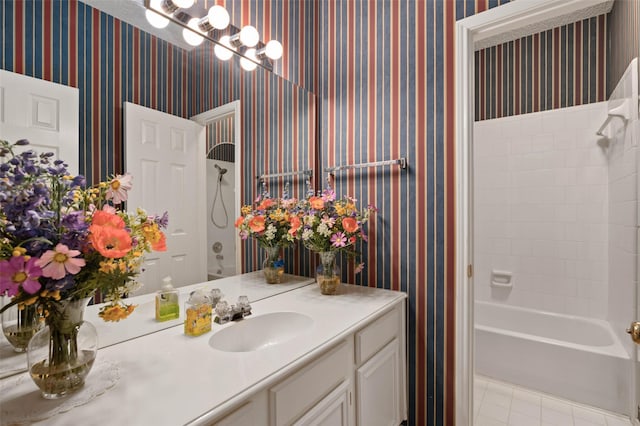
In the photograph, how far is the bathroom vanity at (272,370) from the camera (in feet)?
2.40

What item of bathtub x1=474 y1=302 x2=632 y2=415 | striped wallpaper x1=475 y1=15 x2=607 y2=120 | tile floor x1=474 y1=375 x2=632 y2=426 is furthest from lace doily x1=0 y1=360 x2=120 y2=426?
striped wallpaper x1=475 y1=15 x2=607 y2=120

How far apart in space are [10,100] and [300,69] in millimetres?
1464

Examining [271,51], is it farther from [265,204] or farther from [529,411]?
[529,411]

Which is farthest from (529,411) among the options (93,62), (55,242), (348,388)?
(93,62)

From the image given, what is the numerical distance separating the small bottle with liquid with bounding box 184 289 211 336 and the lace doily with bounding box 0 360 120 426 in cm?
26

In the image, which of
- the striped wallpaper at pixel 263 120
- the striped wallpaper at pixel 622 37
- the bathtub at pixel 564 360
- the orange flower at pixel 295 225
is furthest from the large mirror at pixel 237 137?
the striped wallpaper at pixel 622 37

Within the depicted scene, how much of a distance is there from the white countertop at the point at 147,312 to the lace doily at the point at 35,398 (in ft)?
0.20

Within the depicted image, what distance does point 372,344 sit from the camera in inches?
54.2

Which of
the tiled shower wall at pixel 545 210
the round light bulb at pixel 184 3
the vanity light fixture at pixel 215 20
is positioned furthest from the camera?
the tiled shower wall at pixel 545 210

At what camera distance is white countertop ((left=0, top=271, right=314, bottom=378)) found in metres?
0.85

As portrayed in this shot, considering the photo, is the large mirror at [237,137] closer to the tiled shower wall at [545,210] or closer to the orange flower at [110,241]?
the orange flower at [110,241]

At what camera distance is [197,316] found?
3.66 feet

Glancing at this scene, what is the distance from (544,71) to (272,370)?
3278 millimetres

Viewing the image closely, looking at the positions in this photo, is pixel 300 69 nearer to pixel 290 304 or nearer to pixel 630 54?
pixel 290 304
